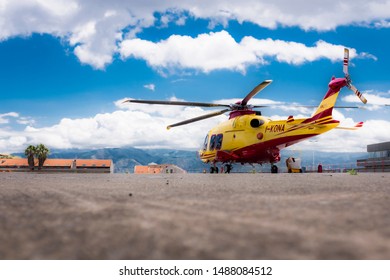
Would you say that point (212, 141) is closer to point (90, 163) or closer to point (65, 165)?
point (65, 165)

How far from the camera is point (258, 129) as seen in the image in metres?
→ 23.3

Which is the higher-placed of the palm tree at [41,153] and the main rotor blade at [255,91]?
the main rotor blade at [255,91]

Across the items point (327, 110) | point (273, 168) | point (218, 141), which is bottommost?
point (273, 168)

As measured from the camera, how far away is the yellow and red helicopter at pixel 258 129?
2112cm

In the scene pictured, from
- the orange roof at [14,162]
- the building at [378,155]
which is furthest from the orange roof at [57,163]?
the building at [378,155]

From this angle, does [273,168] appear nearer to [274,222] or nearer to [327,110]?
[327,110]

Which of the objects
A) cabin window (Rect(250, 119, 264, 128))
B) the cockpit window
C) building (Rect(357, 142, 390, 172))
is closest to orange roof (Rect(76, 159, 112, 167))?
building (Rect(357, 142, 390, 172))

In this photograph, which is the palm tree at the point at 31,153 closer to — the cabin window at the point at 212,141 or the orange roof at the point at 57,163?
the orange roof at the point at 57,163

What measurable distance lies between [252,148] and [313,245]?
22373mm

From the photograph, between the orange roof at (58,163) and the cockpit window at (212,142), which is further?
the orange roof at (58,163)

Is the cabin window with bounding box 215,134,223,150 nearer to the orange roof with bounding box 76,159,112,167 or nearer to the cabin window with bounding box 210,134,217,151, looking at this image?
the cabin window with bounding box 210,134,217,151
